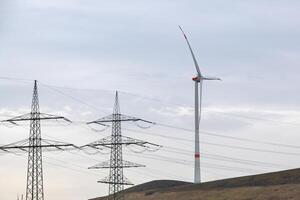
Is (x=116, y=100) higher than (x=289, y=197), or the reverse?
(x=116, y=100)

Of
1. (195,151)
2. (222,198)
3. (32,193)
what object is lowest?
(32,193)

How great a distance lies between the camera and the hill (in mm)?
145750

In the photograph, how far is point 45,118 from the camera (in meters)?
98.5

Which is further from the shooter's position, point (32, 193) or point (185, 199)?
point (185, 199)

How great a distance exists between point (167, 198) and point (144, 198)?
47.2 feet

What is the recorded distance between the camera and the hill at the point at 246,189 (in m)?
146

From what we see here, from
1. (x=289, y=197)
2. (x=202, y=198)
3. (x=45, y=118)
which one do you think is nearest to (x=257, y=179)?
(x=202, y=198)

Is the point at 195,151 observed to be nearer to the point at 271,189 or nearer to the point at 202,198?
the point at 202,198

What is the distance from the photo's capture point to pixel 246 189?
16062 centimetres

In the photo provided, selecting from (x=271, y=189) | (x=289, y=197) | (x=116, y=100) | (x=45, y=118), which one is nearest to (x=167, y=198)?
(x=271, y=189)

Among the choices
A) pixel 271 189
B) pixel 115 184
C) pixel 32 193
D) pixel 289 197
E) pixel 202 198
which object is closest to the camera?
pixel 32 193

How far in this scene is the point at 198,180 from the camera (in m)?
191

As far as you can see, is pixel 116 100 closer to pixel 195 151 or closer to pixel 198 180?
pixel 195 151

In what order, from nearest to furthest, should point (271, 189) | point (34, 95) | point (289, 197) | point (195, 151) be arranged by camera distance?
point (34, 95) → point (289, 197) → point (271, 189) → point (195, 151)
